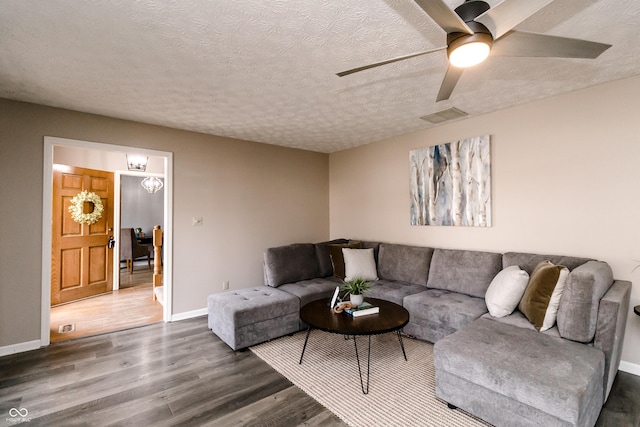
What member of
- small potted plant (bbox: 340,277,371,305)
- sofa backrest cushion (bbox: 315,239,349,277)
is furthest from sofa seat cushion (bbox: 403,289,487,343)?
sofa backrest cushion (bbox: 315,239,349,277)

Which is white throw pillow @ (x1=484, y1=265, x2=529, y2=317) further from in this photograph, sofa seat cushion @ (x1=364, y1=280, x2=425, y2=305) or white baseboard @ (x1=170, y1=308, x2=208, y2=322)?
white baseboard @ (x1=170, y1=308, x2=208, y2=322)

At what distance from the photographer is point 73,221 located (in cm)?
480

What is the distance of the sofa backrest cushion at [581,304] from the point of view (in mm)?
2068

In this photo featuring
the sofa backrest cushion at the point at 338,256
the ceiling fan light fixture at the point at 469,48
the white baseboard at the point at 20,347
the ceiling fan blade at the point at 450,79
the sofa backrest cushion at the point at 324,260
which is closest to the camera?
the ceiling fan light fixture at the point at 469,48

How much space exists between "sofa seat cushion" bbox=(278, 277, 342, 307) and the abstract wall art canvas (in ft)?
4.91

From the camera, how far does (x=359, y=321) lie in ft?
8.48

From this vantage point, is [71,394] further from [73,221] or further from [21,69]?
[73,221]

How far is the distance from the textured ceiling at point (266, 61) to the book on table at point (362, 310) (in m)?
2.02

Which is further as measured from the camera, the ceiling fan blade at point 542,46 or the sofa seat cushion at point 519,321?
the sofa seat cushion at point 519,321

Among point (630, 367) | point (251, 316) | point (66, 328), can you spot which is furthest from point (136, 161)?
point (630, 367)

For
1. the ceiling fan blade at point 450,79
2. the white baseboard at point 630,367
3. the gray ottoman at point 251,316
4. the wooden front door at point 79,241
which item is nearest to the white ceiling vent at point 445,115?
the ceiling fan blade at point 450,79

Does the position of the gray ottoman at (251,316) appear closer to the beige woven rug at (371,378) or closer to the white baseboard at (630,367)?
the beige woven rug at (371,378)

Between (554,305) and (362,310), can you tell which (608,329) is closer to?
(554,305)

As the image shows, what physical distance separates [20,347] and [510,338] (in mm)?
4483
